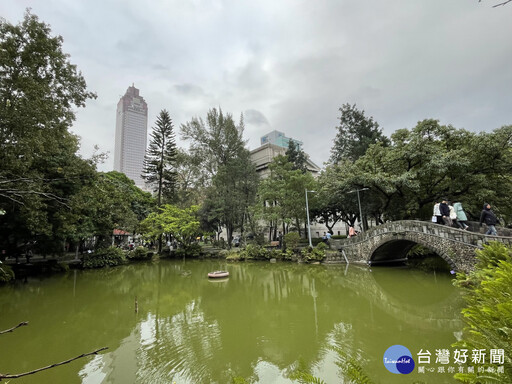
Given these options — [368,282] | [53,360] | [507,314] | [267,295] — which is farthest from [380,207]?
[53,360]

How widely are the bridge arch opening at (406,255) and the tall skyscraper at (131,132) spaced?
92325mm

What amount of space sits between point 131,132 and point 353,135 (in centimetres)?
9293

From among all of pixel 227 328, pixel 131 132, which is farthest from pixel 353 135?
pixel 131 132

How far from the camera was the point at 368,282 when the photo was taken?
1187cm

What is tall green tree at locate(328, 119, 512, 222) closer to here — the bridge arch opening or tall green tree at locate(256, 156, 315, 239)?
the bridge arch opening

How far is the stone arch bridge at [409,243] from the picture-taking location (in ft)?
32.0

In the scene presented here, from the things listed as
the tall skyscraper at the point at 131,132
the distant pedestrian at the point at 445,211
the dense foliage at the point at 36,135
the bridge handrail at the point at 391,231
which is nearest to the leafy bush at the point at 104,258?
the dense foliage at the point at 36,135

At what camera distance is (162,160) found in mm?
26609

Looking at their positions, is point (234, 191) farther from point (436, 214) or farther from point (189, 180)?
point (436, 214)

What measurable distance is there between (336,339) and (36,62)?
43.0ft

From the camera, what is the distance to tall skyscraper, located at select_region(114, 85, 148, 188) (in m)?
95.9

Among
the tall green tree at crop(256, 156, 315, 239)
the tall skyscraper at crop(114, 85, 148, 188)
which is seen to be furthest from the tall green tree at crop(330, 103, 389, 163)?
the tall skyscraper at crop(114, 85, 148, 188)

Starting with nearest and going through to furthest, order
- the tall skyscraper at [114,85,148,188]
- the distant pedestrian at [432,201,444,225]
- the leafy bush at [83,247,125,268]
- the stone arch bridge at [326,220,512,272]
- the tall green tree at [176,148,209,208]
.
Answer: the stone arch bridge at [326,220,512,272] < the distant pedestrian at [432,201,444,225] < the leafy bush at [83,247,125,268] < the tall green tree at [176,148,209,208] < the tall skyscraper at [114,85,148,188]

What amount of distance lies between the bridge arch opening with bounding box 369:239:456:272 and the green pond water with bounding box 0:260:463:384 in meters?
2.16
